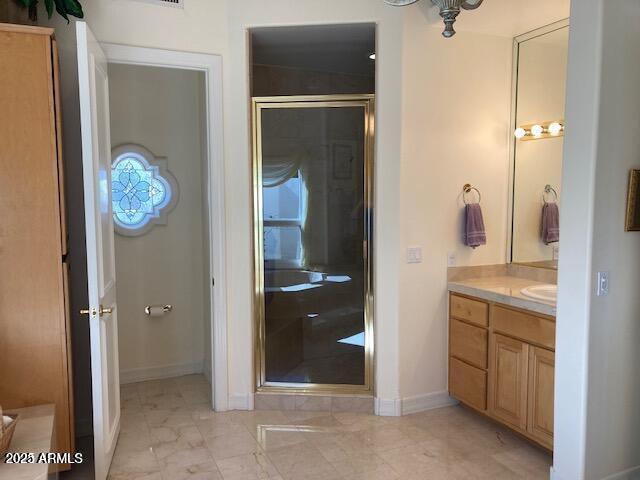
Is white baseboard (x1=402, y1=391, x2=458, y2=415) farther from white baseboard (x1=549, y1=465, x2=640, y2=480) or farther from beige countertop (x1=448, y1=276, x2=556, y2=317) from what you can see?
white baseboard (x1=549, y1=465, x2=640, y2=480)

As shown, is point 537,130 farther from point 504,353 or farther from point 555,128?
point 504,353

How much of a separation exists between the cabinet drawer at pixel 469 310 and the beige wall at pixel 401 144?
0.09m

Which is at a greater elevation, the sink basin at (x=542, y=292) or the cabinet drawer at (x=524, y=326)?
the sink basin at (x=542, y=292)

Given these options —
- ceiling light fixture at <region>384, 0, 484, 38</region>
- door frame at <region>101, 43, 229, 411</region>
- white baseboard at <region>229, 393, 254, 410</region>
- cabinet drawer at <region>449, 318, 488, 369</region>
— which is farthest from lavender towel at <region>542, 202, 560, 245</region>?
white baseboard at <region>229, 393, 254, 410</region>

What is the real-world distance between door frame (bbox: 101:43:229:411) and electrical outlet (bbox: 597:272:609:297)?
2.22 meters

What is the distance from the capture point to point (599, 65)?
7.13 ft

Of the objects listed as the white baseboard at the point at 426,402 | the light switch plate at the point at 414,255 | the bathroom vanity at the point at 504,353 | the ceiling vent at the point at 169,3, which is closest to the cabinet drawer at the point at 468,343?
the bathroom vanity at the point at 504,353

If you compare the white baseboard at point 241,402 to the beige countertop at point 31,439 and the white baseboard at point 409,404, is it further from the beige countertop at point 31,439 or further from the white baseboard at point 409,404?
the beige countertop at point 31,439

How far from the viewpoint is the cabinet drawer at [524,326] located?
2645mm

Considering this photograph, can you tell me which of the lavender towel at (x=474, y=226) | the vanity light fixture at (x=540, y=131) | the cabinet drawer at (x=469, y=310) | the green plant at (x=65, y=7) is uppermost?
the green plant at (x=65, y=7)

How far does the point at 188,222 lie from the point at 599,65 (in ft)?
10.2

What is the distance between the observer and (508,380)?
116 inches

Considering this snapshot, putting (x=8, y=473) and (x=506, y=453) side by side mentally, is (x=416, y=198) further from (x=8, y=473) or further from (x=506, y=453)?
(x=8, y=473)

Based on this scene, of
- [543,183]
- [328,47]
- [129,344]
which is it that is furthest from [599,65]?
[129,344]
